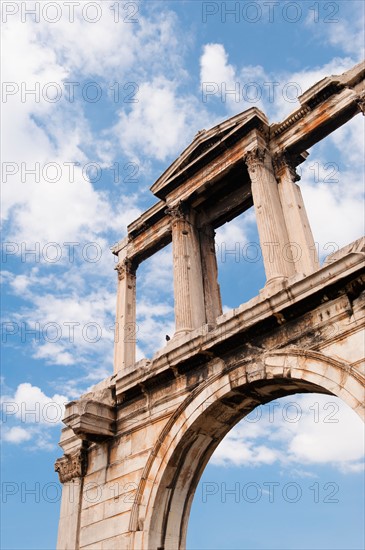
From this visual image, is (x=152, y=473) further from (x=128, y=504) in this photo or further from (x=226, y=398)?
(x=226, y=398)

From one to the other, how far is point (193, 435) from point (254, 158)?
6.08 metres

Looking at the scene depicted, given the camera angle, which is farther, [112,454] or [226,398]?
[112,454]

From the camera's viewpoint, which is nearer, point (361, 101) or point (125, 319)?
point (361, 101)

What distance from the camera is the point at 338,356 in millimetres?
9148

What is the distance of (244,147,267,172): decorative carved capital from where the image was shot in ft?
42.3

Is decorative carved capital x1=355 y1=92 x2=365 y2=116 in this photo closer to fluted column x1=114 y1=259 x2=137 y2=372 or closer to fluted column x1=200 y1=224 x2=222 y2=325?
fluted column x1=200 y1=224 x2=222 y2=325

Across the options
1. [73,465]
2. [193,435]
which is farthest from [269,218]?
[73,465]

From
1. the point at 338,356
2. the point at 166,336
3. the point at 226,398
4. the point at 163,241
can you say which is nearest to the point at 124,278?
the point at 163,241

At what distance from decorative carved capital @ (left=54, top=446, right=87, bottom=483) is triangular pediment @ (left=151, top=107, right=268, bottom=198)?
660cm

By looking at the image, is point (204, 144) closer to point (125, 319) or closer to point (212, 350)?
point (125, 319)

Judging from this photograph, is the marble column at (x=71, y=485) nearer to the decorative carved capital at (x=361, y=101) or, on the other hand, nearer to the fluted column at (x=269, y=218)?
the fluted column at (x=269, y=218)

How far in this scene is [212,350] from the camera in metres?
11.0

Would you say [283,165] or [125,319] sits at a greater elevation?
[283,165]

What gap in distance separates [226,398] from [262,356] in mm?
1133
